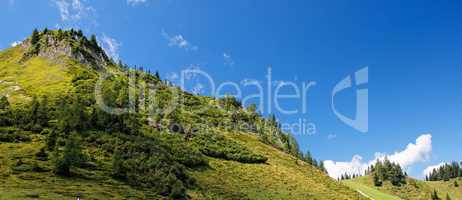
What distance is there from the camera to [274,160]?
463 feet

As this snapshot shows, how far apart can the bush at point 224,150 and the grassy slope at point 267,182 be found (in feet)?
15.2

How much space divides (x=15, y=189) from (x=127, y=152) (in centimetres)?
3883

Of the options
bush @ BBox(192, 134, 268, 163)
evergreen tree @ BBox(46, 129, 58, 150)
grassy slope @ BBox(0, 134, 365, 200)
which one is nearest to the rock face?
bush @ BBox(192, 134, 268, 163)

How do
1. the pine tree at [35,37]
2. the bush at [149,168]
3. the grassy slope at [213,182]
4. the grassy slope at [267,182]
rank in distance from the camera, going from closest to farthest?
the grassy slope at [213,182], the bush at [149,168], the grassy slope at [267,182], the pine tree at [35,37]

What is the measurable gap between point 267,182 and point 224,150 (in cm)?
2612

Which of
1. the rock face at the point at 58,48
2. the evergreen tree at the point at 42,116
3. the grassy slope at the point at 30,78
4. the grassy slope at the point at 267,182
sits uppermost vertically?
the rock face at the point at 58,48

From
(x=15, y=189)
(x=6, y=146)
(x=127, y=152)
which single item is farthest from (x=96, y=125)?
(x=15, y=189)

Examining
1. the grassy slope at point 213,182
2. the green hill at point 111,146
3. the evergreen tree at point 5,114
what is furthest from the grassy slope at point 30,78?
the grassy slope at point 213,182

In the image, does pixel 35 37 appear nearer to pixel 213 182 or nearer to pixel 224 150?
pixel 224 150

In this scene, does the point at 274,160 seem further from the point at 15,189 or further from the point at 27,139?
the point at 15,189

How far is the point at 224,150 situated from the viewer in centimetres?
13012

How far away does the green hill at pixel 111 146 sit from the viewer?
6319cm

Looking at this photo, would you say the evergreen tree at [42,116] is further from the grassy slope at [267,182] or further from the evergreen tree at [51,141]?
the grassy slope at [267,182]

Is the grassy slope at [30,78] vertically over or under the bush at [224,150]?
over
